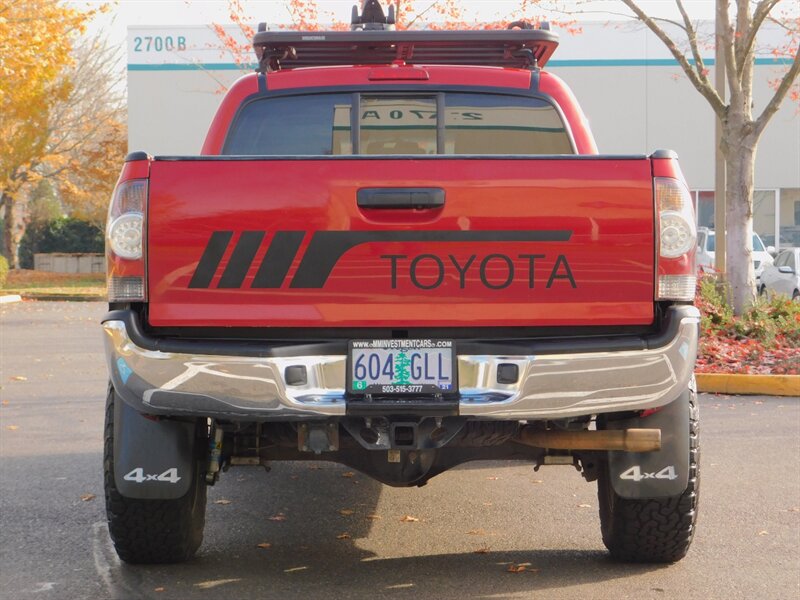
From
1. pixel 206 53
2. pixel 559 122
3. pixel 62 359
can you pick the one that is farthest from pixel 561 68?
pixel 559 122

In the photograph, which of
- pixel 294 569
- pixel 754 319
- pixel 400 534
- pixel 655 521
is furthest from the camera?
pixel 754 319

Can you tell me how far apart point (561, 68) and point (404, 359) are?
98.8 ft

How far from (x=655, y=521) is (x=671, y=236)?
1263 mm

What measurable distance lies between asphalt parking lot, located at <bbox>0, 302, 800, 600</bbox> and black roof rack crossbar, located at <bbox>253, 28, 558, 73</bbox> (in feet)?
7.54

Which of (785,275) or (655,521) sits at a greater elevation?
(655,521)

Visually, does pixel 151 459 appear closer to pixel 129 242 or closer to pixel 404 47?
pixel 129 242

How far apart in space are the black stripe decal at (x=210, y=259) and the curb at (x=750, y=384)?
7212mm

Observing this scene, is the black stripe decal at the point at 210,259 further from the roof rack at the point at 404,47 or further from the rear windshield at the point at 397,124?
the roof rack at the point at 404,47

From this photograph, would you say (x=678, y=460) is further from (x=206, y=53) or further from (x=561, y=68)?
(x=206, y=53)

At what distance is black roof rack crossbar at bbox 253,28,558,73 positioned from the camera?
5.64 meters

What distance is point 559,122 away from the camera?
5.55 meters

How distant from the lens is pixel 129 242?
4105mm

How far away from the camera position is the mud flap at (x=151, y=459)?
4363 millimetres

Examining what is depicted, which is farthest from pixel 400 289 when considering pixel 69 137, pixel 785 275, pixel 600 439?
pixel 69 137
